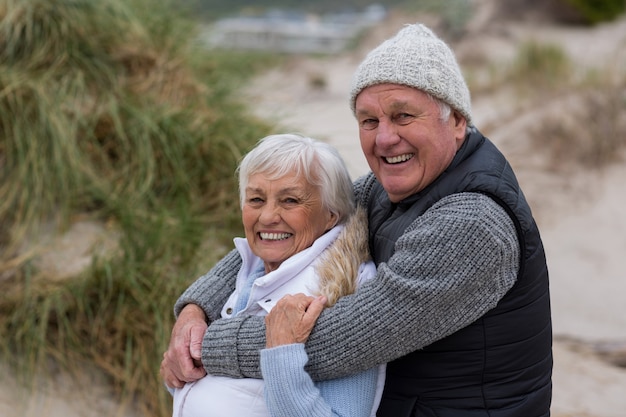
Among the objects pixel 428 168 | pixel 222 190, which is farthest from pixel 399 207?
pixel 222 190

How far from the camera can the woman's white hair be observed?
105 inches

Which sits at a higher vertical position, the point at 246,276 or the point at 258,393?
the point at 246,276

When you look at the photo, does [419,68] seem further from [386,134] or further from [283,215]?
[283,215]

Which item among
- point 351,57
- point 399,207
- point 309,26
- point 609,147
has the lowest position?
point 399,207

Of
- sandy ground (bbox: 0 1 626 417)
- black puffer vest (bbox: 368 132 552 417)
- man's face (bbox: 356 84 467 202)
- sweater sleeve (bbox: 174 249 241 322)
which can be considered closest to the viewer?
black puffer vest (bbox: 368 132 552 417)

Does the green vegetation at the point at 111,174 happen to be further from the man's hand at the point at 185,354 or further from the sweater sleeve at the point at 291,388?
the sweater sleeve at the point at 291,388

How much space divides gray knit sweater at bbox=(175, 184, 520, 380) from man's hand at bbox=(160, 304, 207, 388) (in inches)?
17.8

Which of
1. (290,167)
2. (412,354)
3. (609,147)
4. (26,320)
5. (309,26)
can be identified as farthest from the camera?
(309,26)

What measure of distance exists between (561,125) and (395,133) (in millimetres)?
6310

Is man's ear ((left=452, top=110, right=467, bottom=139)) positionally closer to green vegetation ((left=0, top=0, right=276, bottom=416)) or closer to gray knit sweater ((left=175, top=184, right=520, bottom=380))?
gray knit sweater ((left=175, top=184, right=520, bottom=380))

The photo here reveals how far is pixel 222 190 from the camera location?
545 cm

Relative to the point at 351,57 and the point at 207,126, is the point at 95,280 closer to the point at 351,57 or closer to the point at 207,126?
the point at 207,126

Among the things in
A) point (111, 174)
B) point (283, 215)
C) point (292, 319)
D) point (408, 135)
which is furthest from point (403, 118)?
point (111, 174)

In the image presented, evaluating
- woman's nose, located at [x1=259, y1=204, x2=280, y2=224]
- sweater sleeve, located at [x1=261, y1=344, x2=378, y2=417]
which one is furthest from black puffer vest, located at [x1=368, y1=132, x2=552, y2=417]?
woman's nose, located at [x1=259, y1=204, x2=280, y2=224]
